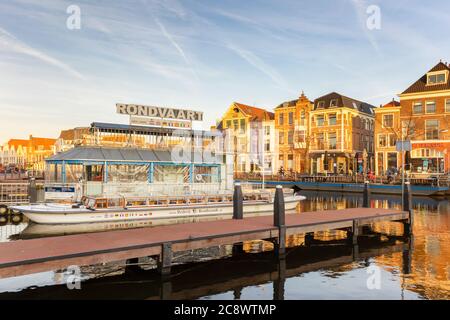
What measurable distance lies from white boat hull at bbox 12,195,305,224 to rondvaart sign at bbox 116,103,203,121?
9.12 m

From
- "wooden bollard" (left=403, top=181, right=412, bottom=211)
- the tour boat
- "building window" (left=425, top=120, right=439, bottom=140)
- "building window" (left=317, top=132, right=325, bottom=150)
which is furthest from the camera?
"building window" (left=317, top=132, right=325, bottom=150)

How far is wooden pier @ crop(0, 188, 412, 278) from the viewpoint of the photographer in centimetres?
1008

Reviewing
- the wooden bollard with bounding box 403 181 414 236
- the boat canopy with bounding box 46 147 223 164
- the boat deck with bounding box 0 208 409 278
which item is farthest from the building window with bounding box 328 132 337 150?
the boat deck with bounding box 0 208 409 278

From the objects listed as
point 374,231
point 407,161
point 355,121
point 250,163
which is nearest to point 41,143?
point 250,163

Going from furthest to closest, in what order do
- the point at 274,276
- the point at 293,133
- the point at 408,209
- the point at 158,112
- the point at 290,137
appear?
the point at 290,137 → the point at 293,133 → the point at 158,112 → the point at 408,209 → the point at 274,276

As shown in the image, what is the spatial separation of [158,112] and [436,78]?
1764 inches

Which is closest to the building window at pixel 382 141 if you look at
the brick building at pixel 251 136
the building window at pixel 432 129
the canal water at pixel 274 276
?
the building window at pixel 432 129

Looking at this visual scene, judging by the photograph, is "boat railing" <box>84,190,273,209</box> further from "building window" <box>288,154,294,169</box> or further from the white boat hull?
"building window" <box>288,154,294,169</box>

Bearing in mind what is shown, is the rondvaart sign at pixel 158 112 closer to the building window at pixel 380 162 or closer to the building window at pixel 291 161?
the building window at pixel 380 162

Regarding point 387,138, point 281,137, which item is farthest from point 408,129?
point 281,137

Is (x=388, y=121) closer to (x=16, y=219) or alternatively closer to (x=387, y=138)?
(x=387, y=138)

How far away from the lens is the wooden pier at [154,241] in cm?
1008

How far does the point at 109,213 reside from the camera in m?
21.4

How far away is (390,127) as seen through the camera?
59031mm
